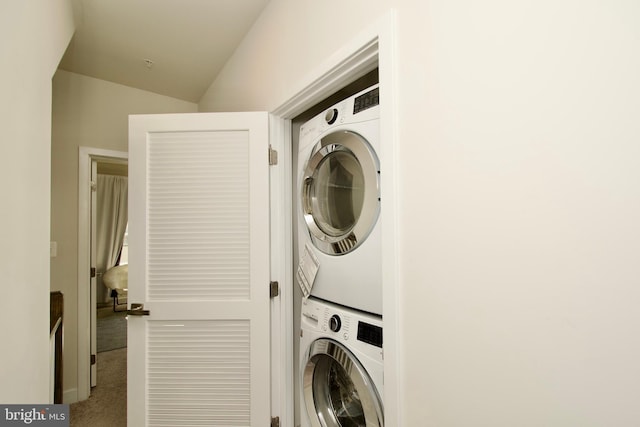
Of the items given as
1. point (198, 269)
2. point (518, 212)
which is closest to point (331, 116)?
point (518, 212)

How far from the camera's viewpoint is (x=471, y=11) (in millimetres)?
740

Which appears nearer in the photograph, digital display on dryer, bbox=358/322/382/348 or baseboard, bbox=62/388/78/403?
digital display on dryer, bbox=358/322/382/348

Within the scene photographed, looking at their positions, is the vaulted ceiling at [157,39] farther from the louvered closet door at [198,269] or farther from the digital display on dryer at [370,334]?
the digital display on dryer at [370,334]

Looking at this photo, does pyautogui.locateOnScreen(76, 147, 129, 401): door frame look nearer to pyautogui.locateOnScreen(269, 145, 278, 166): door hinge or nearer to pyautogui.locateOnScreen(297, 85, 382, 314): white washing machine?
pyautogui.locateOnScreen(269, 145, 278, 166): door hinge

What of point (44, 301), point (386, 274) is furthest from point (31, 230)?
point (386, 274)

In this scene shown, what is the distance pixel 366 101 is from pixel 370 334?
2.87 feet

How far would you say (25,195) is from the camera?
99 cm

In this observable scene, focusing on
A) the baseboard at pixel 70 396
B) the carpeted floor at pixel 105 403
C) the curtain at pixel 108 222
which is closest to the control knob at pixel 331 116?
the carpeted floor at pixel 105 403

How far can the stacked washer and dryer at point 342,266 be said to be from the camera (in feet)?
3.65

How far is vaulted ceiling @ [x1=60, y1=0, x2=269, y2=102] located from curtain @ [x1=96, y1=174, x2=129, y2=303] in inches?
140

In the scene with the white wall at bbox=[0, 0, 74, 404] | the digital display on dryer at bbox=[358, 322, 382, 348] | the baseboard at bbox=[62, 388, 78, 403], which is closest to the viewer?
the white wall at bbox=[0, 0, 74, 404]

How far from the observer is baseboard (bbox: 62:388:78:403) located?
7.86 feet

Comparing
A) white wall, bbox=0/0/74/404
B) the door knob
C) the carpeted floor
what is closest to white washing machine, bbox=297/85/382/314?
the door knob

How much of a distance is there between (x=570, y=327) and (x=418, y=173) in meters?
0.49
